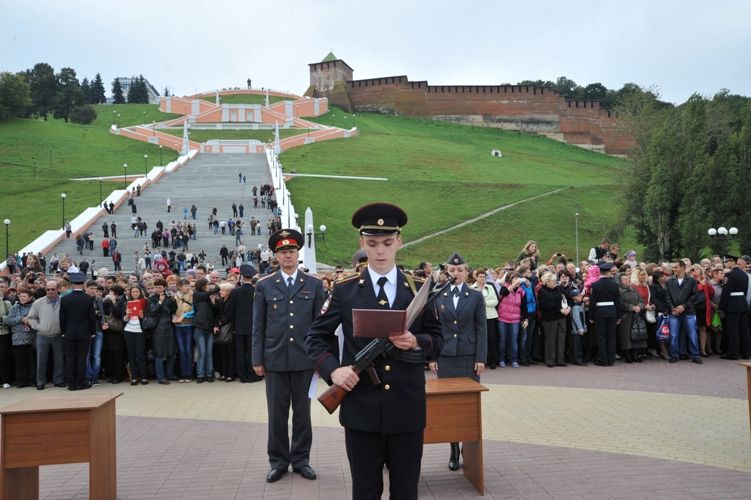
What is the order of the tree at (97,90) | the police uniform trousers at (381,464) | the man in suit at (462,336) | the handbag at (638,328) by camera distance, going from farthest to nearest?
1. the tree at (97,90)
2. the handbag at (638,328)
3. the man in suit at (462,336)
4. the police uniform trousers at (381,464)

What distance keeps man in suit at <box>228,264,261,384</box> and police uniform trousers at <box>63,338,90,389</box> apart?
248 centimetres

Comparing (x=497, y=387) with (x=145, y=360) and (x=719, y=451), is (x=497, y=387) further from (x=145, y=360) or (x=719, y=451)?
(x=145, y=360)

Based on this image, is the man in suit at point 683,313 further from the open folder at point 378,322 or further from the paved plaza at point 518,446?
the open folder at point 378,322

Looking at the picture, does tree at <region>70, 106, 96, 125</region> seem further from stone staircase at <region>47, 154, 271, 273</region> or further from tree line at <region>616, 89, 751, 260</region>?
tree line at <region>616, 89, 751, 260</region>

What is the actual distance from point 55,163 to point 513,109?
68.4 m

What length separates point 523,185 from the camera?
193ft

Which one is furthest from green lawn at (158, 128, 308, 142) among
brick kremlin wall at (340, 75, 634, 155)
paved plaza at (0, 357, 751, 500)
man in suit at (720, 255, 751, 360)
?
paved plaza at (0, 357, 751, 500)

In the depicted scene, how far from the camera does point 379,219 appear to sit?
391cm

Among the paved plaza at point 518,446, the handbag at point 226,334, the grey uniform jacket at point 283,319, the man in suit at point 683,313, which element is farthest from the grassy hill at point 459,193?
the grey uniform jacket at point 283,319

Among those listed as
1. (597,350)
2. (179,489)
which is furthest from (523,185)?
(179,489)

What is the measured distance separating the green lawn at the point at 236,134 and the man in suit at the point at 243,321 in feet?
244

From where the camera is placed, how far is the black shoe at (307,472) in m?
6.45

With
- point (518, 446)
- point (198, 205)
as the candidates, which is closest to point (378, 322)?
point (518, 446)

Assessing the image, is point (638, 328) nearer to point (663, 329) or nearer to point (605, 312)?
point (663, 329)
